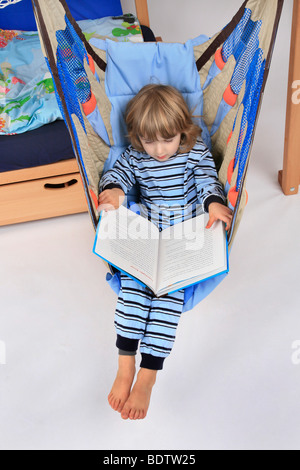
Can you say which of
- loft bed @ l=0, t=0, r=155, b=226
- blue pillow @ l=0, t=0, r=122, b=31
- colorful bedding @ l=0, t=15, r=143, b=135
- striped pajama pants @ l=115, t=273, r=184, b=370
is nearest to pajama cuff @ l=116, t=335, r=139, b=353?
striped pajama pants @ l=115, t=273, r=184, b=370

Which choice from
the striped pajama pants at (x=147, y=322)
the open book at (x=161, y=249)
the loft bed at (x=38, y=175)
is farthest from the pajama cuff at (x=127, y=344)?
the loft bed at (x=38, y=175)

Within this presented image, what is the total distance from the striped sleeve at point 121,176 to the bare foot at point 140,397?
0.54m

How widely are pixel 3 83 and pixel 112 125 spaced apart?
1.78ft

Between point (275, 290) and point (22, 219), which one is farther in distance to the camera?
point (22, 219)

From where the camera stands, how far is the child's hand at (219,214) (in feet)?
3.85

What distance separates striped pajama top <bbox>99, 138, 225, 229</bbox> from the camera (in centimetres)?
129

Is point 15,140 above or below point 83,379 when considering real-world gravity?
above

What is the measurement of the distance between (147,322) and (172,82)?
75 centimetres

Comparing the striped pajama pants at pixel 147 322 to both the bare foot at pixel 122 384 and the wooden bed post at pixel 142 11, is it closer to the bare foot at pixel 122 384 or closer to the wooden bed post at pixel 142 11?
the bare foot at pixel 122 384

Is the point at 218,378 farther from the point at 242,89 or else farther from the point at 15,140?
the point at 15,140

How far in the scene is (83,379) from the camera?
1229 millimetres

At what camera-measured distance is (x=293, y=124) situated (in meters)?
1.46

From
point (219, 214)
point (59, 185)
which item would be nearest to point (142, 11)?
point (59, 185)
